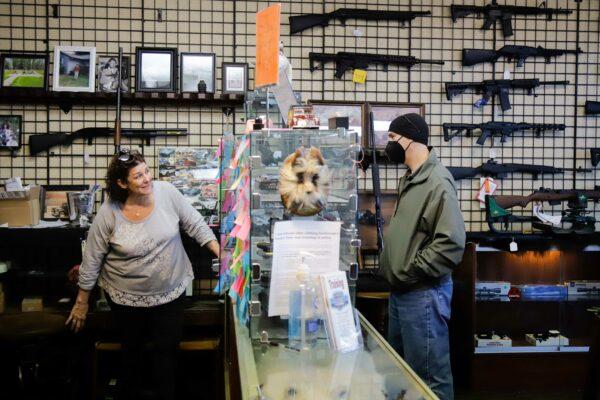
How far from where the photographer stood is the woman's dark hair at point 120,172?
2.64 m

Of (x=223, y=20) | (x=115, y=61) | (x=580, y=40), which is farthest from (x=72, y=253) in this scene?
(x=580, y=40)

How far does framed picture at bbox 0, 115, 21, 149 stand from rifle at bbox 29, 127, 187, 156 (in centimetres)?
13

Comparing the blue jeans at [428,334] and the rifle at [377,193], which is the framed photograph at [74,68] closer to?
the rifle at [377,193]

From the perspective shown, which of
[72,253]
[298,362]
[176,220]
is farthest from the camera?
[72,253]

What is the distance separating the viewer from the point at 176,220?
279 cm

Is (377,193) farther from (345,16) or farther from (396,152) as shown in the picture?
(345,16)

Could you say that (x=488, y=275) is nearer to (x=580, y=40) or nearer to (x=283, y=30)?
(x=580, y=40)

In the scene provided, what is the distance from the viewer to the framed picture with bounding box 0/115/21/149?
389 cm

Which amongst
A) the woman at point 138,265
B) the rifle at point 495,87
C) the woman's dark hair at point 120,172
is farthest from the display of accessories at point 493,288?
the woman's dark hair at point 120,172

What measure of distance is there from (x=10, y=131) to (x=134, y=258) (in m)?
1.98

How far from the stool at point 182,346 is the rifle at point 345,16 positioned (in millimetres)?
2348

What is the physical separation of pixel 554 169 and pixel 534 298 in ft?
3.49

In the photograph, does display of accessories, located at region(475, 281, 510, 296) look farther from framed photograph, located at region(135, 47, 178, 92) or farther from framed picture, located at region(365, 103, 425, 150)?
framed photograph, located at region(135, 47, 178, 92)

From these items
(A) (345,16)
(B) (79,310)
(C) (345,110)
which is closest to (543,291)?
(C) (345,110)
